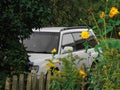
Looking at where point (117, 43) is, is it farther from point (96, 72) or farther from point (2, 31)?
point (2, 31)

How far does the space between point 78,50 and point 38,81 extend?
6120 millimetres

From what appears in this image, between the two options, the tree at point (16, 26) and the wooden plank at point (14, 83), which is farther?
the tree at point (16, 26)

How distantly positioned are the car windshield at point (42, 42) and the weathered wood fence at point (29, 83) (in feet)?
16.4

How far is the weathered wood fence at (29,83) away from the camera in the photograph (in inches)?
295

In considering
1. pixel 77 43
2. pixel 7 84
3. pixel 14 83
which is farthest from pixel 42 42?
pixel 7 84

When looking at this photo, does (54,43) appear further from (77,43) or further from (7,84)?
(7,84)

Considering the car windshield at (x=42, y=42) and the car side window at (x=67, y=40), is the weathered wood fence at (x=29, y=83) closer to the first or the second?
the car windshield at (x=42, y=42)

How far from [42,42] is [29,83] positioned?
18.6ft

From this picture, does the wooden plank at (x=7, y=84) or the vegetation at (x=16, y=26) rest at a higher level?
the vegetation at (x=16, y=26)

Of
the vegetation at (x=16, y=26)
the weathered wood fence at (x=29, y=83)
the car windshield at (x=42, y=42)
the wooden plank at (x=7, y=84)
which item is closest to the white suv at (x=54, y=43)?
the car windshield at (x=42, y=42)

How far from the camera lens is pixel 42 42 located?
43.2ft

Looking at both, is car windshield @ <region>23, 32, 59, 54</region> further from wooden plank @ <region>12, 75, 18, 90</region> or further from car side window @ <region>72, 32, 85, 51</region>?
wooden plank @ <region>12, 75, 18, 90</region>

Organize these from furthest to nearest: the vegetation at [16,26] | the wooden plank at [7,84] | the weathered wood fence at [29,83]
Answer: the vegetation at [16,26] → the weathered wood fence at [29,83] → the wooden plank at [7,84]

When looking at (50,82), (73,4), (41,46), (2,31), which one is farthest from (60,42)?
(73,4)
